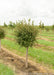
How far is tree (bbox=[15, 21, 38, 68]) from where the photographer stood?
6035 mm

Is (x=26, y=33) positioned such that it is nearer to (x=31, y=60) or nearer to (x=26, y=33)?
(x=26, y=33)

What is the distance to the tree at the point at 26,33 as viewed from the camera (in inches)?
238

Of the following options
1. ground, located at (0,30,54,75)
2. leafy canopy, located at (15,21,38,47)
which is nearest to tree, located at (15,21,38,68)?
leafy canopy, located at (15,21,38,47)

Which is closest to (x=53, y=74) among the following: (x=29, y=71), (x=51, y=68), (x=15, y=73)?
(x=51, y=68)

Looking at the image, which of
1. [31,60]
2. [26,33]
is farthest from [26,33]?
[31,60]

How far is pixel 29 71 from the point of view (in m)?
6.03

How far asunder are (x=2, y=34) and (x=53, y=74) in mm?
8439

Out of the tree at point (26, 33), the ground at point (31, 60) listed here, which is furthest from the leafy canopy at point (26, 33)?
the ground at point (31, 60)

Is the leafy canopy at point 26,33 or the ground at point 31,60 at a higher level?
the leafy canopy at point 26,33

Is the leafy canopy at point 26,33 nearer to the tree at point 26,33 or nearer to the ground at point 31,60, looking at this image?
the tree at point 26,33

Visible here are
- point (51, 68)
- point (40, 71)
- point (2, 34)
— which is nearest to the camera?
point (40, 71)

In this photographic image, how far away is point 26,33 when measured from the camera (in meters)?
6.09

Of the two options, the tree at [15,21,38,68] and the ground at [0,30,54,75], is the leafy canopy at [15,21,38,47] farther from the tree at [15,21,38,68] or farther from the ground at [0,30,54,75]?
the ground at [0,30,54,75]

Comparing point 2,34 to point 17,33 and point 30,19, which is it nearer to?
point 17,33
